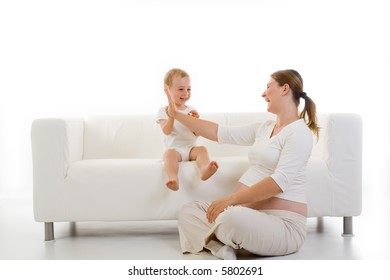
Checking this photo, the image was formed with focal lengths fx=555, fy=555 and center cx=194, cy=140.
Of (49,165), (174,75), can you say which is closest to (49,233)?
(49,165)

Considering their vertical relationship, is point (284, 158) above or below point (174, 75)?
below

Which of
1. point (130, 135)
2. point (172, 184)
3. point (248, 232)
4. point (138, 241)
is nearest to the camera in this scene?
point (248, 232)

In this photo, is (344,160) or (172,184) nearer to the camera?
(172,184)

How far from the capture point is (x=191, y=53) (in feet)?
15.4

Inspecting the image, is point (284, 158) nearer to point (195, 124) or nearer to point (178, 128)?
point (195, 124)

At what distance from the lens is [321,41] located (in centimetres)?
470

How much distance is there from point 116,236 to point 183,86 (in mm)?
915

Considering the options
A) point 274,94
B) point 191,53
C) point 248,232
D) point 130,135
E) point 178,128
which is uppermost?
point 191,53

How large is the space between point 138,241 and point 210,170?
21.6 inches

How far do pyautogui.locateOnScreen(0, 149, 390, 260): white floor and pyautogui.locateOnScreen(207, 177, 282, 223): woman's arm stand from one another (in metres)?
0.23

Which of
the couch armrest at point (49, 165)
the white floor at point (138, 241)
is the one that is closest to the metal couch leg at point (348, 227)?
the white floor at point (138, 241)

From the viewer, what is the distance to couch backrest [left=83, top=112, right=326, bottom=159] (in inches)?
145

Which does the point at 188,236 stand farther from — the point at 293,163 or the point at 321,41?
the point at 321,41

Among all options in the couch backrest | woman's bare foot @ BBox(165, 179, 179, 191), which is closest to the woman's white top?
woman's bare foot @ BBox(165, 179, 179, 191)
